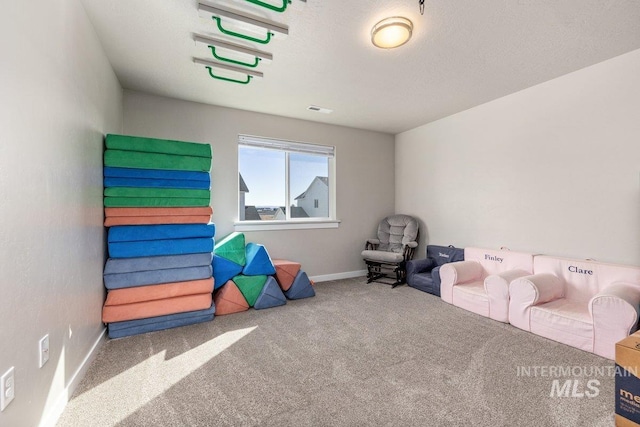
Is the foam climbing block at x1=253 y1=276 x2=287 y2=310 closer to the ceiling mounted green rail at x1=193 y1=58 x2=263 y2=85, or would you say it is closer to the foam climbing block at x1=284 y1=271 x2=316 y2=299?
the foam climbing block at x1=284 y1=271 x2=316 y2=299

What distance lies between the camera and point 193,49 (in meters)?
2.50

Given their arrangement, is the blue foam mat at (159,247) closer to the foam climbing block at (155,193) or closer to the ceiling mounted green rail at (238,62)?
the foam climbing block at (155,193)

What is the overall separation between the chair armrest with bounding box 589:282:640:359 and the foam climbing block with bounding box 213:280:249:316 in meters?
3.14

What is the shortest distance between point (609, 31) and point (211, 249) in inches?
153

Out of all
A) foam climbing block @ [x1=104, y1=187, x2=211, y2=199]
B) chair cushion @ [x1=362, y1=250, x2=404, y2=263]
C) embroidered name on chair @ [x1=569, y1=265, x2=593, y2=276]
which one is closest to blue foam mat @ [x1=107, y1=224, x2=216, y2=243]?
foam climbing block @ [x1=104, y1=187, x2=211, y2=199]

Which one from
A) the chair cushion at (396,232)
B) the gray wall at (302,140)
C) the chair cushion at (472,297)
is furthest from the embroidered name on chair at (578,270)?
the gray wall at (302,140)

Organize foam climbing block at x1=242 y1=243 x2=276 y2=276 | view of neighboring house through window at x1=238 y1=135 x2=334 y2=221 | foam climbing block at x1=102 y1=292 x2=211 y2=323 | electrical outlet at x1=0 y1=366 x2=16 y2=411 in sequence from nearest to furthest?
electrical outlet at x1=0 y1=366 x2=16 y2=411, foam climbing block at x1=102 y1=292 x2=211 y2=323, foam climbing block at x1=242 y1=243 x2=276 y2=276, view of neighboring house through window at x1=238 y1=135 x2=334 y2=221

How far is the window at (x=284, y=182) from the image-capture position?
4098 mm

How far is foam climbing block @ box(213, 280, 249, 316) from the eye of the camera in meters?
3.09

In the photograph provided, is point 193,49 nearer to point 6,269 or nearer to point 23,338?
point 6,269

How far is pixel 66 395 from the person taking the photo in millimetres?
1661

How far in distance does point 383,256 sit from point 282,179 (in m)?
1.92

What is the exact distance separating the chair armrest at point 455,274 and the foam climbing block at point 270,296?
195 centimetres

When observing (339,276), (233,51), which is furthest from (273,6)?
(339,276)
